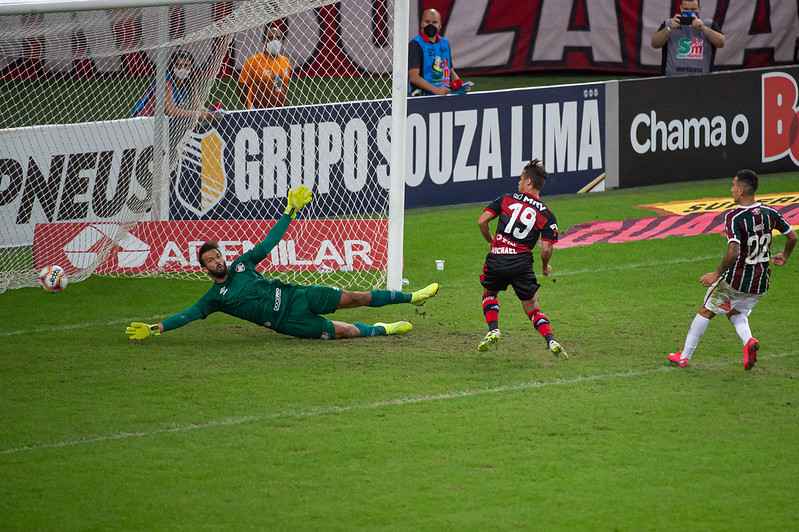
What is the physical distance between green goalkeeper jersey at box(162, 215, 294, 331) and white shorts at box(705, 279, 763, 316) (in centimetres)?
349

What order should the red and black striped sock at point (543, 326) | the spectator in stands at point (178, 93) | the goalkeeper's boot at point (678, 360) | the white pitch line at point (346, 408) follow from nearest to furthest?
the white pitch line at point (346, 408) → the goalkeeper's boot at point (678, 360) → the red and black striped sock at point (543, 326) → the spectator in stands at point (178, 93)

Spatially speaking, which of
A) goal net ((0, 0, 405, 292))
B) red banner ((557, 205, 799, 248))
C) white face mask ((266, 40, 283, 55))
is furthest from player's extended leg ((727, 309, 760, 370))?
white face mask ((266, 40, 283, 55))

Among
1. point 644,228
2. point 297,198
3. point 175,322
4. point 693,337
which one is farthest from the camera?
point 644,228

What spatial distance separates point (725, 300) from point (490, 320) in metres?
1.87

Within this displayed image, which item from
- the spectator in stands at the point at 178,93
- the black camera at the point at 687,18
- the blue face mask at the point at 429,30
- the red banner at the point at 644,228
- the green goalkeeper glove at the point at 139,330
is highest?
the black camera at the point at 687,18

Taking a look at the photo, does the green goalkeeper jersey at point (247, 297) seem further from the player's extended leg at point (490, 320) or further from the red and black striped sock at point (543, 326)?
the red and black striped sock at point (543, 326)

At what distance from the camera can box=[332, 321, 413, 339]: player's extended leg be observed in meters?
11.4

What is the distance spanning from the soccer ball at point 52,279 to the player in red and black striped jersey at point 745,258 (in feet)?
19.9

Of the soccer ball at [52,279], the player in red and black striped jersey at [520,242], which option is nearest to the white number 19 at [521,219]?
the player in red and black striped jersey at [520,242]

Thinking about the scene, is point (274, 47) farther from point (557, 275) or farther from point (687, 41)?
point (687, 41)

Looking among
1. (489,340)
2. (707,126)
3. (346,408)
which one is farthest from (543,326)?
(707,126)

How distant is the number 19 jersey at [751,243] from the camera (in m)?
9.81

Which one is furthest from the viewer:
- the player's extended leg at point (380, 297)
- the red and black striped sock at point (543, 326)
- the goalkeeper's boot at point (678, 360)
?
the player's extended leg at point (380, 297)

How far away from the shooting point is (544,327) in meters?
10.5
